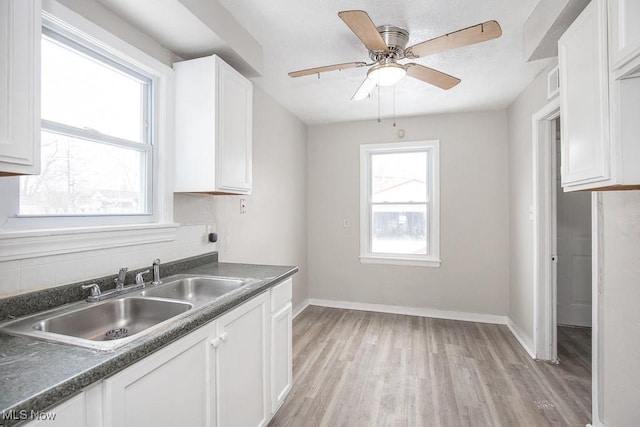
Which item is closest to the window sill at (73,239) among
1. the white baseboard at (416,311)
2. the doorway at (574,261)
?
the white baseboard at (416,311)

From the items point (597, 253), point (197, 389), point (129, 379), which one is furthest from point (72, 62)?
point (597, 253)

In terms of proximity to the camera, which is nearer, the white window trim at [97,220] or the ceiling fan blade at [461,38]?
the white window trim at [97,220]

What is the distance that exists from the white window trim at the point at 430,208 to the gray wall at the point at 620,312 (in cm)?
211

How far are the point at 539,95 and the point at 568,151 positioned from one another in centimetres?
157

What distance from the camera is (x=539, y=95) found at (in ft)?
8.93

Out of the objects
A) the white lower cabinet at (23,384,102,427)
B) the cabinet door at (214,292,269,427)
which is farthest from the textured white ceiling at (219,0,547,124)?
the white lower cabinet at (23,384,102,427)

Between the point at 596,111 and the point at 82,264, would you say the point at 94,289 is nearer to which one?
the point at 82,264

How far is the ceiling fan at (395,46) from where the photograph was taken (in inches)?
60.6

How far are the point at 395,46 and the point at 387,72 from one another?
0.27m

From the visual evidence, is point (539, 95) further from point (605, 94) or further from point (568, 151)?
point (605, 94)

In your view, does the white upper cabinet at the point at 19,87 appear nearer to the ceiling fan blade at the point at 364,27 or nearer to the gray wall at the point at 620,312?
the ceiling fan blade at the point at 364,27

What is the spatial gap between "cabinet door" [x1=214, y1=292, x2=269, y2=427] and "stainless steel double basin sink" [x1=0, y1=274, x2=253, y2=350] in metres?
0.15

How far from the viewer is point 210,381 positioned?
132cm

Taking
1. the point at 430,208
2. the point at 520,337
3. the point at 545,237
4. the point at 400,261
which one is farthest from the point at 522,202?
the point at 400,261
